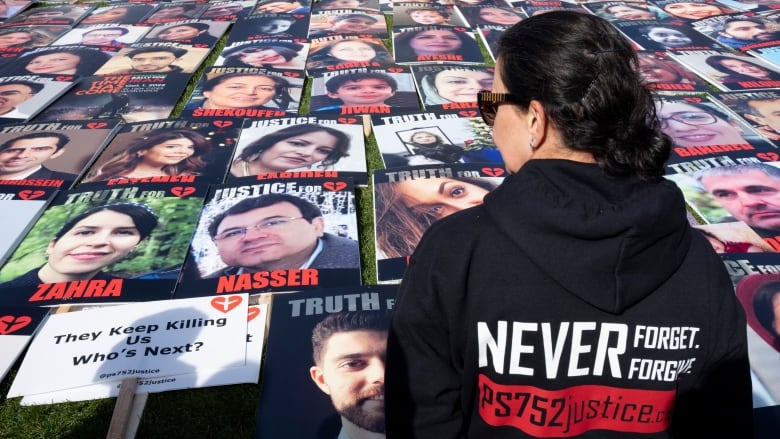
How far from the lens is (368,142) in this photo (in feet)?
11.0

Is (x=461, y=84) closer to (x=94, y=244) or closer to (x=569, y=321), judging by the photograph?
(x=94, y=244)

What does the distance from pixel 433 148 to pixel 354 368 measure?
1.56 metres

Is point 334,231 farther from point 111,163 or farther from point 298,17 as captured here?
point 298,17

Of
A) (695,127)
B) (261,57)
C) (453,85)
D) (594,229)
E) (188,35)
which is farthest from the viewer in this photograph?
(188,35)

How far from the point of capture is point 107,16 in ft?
16.7

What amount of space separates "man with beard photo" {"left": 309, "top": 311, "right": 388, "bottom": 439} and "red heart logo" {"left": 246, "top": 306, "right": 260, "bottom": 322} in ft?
0.80

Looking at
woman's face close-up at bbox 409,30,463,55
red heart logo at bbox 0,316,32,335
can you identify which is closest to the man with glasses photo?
red heart logo at bbox 0,316,32,335

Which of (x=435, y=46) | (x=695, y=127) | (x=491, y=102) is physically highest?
(x=491, y=102)

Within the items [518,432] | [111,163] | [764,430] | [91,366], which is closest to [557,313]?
[518,432]

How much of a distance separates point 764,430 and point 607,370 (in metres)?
1.14

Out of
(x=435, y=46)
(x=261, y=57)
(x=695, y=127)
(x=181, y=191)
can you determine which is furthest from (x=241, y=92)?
(x=695, y=127)

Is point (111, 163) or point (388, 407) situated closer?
point (388, 407)

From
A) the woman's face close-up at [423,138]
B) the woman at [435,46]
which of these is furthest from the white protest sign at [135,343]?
the woman at [435,46]

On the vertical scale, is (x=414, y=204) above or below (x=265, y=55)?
below
